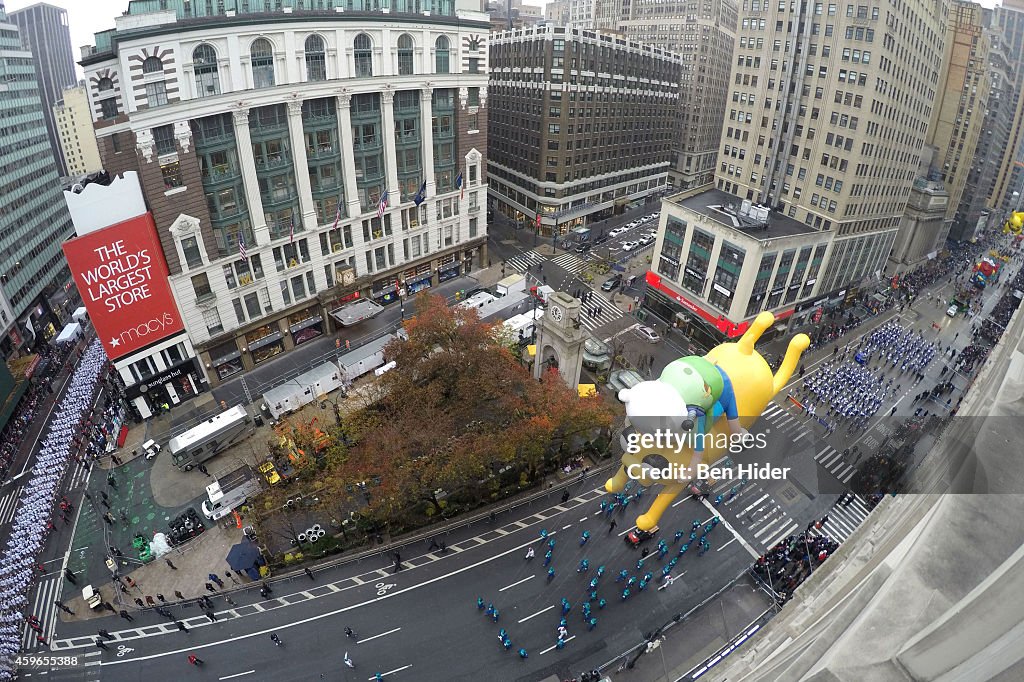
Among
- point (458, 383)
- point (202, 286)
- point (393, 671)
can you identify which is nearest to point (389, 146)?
point (202, 286)

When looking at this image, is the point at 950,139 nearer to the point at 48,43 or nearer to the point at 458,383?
the point at 458,383

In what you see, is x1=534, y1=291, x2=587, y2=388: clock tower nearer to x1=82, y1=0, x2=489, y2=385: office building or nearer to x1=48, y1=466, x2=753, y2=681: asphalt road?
x1=48, y1=466, x2=753, y2=681: asphalt road

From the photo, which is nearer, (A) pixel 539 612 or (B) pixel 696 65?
(A) pixel 539 612

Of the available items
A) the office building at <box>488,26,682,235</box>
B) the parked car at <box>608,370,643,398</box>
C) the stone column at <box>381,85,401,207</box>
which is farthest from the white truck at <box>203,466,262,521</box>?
the office building at <box>488,26,682,235</box>

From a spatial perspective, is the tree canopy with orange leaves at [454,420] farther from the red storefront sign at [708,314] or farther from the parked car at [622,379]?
the red storefront sign at [708,314]

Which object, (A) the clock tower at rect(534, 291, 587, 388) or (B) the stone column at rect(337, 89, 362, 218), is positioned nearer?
(A) the clock tower at rect(534, 291, 587, 388)

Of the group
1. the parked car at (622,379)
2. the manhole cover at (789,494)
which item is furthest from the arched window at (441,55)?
the manhole cover at (789,494)
